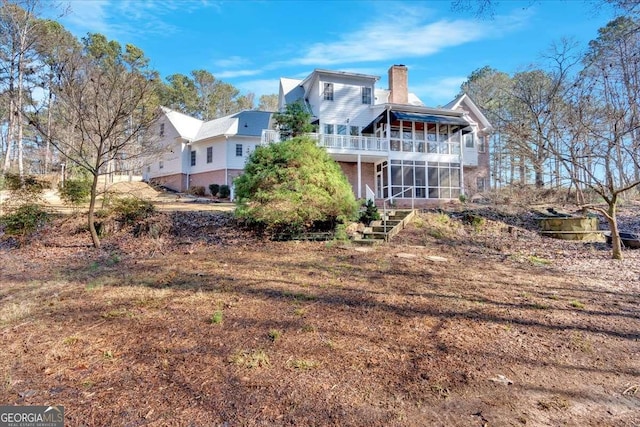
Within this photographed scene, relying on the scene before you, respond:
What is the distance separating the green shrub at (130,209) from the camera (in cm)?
950

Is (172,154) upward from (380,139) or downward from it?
upward

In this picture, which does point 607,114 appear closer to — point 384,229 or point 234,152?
point 384,229

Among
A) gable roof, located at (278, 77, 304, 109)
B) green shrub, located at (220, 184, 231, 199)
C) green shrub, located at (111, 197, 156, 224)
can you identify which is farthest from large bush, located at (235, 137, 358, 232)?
gable roof, located at (278, 77, 304, 109)

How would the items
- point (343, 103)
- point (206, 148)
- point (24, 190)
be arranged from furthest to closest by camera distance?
point (206, 148) < point (343, 103) < point (24, 190)

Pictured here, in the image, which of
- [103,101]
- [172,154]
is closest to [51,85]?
[103,101]

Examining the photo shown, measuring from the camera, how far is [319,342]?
3.40 m

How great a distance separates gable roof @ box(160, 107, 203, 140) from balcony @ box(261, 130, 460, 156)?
422 inches

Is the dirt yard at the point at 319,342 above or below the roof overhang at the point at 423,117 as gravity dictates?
below

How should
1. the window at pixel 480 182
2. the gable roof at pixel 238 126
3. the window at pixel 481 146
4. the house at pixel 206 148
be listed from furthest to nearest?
the window at pixel 481 146 → the window at pixel 480 182 → the gable roof at pixel 238 126 → the house at pixel 206 148

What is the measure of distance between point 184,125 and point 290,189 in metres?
21.0

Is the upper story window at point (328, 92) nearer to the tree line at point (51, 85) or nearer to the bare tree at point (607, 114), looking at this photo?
the tree line at point (51, 85)

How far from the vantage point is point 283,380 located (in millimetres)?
2738

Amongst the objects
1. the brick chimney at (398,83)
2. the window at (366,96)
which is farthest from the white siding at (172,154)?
the brick chimney at (398,83)

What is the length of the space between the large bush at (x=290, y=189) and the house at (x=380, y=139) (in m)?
7.51
